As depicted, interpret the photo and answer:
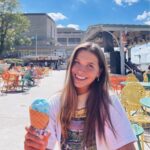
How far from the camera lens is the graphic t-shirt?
1.83m

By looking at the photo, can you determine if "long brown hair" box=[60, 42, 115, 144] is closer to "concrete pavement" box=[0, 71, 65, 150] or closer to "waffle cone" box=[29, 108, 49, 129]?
"waffle cone" box=[29, 108, 49, 129]

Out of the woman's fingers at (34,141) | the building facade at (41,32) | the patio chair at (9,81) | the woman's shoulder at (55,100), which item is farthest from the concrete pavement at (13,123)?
the building facade at (41,32)

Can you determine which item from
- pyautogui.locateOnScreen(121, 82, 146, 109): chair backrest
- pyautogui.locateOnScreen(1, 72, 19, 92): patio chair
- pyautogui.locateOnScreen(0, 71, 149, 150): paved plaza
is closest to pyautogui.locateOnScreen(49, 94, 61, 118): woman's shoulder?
pyautogui.locateOnScreen(0, 71, 149, 150): paved plaza

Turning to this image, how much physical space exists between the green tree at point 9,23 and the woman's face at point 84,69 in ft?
187

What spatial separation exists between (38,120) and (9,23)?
58924mm

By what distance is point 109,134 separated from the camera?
6.09 ft

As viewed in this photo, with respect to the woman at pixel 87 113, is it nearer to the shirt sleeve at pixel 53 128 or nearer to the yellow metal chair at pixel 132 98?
the shirt sleeve at pixel 53 128

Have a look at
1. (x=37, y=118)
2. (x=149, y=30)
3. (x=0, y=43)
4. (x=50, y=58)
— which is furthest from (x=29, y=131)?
(x=50, y=58)

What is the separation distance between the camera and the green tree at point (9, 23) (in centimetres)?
5738

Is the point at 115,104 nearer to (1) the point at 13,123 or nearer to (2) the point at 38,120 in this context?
(2) the point at 38,120

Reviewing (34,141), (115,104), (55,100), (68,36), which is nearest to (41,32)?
(68,36)

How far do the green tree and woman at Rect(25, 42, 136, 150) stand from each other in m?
56.9

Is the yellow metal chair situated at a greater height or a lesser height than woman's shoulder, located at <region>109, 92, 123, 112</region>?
lesser

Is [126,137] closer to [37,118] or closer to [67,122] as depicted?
[67,122]
